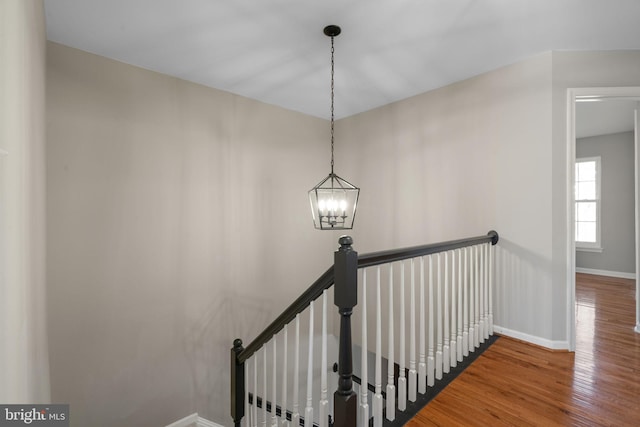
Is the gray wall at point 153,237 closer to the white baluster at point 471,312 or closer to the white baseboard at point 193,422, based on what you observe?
the white baseboard at point 193,422

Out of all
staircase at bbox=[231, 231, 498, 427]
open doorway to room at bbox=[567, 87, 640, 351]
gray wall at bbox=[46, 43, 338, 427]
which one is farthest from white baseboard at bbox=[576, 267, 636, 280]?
gray wall at bbox=[46, 43, 338, 427]

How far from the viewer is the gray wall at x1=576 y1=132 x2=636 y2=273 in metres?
5.40

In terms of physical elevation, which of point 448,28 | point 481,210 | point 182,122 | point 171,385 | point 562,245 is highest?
point 448,28

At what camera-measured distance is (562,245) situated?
259cm

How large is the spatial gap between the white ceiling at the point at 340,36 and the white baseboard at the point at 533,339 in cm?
253

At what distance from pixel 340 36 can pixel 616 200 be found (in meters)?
6.26

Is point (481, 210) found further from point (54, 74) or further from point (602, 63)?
point (54, 74)

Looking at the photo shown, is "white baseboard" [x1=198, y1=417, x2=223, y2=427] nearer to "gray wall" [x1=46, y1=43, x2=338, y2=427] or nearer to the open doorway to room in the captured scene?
"gray wall" [x1=46, y1=43, x2=338, y2=427]

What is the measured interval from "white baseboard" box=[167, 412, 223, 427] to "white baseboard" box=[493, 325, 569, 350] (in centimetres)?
308

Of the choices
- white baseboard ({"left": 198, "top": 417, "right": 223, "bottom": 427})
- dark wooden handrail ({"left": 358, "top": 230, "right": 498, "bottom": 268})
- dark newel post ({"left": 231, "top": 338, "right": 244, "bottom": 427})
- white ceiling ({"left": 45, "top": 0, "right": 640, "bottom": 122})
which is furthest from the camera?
white baseboard ({"left": 198, "top": 417, "right": 223, "bottom": 427})

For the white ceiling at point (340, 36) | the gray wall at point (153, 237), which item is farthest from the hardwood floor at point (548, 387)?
the white ceiling at point (340, 36)

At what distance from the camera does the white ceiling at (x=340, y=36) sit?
210 cm

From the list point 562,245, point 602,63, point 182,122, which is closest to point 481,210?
point 562,245

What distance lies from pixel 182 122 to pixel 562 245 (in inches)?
149
